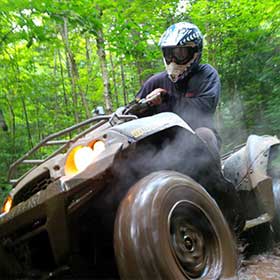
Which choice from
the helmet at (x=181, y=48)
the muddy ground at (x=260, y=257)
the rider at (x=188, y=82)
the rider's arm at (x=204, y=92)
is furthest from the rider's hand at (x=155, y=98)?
the muddy ground at (x=260, y=257)

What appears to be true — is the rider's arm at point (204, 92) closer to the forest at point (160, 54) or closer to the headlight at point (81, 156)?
the headlight at point (81, 156)

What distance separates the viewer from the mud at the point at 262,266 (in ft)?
8.33

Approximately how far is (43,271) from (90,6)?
4698 mm

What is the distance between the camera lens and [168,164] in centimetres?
262

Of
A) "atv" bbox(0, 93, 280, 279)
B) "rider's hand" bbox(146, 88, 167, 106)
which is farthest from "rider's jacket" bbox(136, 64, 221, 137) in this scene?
"atv" bbox(0, 93, 280, 279)

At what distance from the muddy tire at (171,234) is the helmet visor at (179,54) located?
1.51 metres

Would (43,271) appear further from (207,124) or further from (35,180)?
(207,124)

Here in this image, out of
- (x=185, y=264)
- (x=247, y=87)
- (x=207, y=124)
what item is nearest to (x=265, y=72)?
(x=247, y=87)

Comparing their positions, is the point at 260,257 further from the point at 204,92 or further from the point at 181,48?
the point at 181,48

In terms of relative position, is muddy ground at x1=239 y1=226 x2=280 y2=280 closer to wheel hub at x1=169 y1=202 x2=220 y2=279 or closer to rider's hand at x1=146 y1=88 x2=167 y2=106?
wheel hub at x1=169 y1=202 x2=220 y2=279

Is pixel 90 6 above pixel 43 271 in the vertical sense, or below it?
above

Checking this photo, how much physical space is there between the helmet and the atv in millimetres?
1051

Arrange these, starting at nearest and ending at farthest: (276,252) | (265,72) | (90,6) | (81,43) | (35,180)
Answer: (35,180), (276,252), (90,6), (265,72), (81,43)

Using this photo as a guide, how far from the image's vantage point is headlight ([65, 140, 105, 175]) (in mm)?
2029
